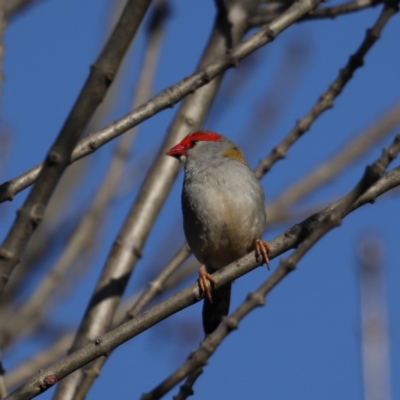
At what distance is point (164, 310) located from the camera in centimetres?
329

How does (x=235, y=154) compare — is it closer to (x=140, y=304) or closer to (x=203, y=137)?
(x=203, y=137)

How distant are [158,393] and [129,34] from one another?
1.63 metres

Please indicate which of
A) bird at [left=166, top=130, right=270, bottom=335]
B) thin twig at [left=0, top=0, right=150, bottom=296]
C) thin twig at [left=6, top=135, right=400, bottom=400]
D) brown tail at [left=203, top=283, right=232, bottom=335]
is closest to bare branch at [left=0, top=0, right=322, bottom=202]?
thin twig at [left=0, top=0, right=150, bottom=296]

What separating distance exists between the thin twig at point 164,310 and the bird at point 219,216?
167 cm

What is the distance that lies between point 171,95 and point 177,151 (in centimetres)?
199

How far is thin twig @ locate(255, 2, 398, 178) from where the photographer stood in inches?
174

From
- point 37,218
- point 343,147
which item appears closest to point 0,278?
point 37,218

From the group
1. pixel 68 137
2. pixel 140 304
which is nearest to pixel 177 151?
pixel 140 304

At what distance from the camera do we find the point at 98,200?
5.70 m

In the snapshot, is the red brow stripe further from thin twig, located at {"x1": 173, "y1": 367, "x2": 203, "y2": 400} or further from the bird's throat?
thin twig, located at {"x1": 173, "y1": 367, "x2": 203, "y2": 400}

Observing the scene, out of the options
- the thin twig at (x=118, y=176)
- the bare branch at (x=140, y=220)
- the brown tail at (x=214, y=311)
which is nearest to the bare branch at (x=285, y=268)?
the bare branch at (x=140, y=220)

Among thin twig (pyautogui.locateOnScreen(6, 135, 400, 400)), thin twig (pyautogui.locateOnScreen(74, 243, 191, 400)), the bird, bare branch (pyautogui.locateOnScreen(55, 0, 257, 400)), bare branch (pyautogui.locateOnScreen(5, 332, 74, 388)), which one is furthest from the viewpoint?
the bird

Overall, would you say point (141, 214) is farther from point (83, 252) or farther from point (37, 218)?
point (37, 218)

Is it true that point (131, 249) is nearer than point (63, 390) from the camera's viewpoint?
No
